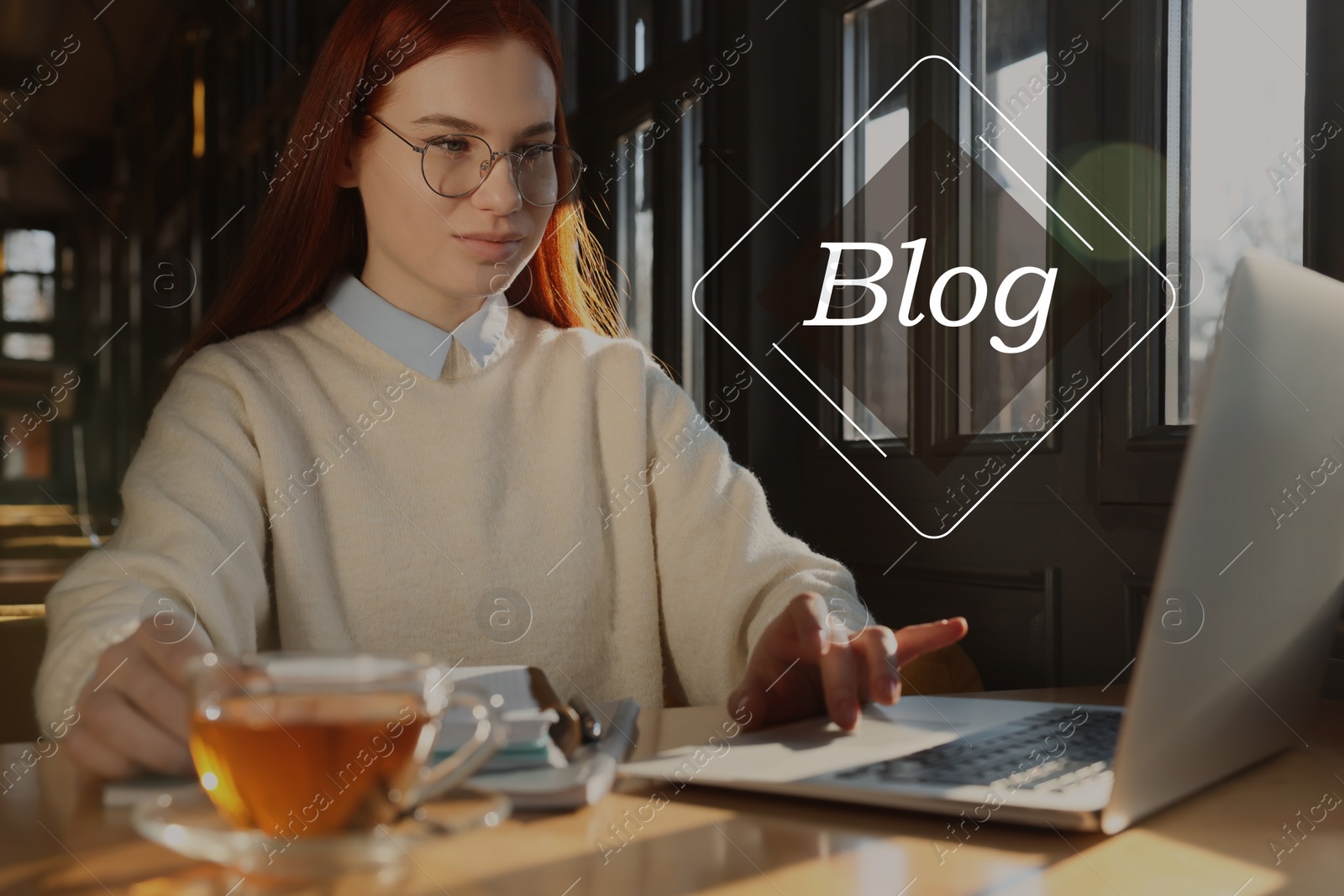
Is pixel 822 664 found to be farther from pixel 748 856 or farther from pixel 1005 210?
pixel 1005 210

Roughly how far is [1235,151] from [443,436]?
1075 millimetres

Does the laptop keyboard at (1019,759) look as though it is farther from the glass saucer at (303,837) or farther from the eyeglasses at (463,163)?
the eyeglasses at (463,163)

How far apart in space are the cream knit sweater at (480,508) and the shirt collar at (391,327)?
0.05ft

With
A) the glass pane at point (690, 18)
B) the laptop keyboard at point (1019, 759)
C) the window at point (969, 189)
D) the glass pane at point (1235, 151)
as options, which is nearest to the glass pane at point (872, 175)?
the window at point (969, 189)

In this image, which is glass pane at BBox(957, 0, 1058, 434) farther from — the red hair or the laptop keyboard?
the laptop keyboard

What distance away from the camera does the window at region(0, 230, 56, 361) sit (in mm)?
4207

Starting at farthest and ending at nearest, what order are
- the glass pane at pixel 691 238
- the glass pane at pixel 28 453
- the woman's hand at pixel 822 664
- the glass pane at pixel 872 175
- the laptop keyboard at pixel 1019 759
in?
the glass pane at pixel 28 453, the glass pane at pixel 691 238, the glass pane at pixel 872 175, the woman's hand at pixel 822 664, the laptop keyboard at pixel 1019 759

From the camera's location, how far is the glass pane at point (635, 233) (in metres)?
2.86

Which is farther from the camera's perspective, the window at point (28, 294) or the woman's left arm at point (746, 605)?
the window at point (28, 294)

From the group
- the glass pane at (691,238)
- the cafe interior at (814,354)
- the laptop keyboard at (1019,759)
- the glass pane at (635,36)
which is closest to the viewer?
the cafe interior at (814,354)

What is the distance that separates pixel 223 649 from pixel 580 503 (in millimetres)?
543

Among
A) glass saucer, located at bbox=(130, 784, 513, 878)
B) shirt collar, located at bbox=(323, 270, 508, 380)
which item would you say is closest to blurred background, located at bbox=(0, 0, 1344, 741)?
shirt collar, located at bbox=(323, 270, 508, 380)

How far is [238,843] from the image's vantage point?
0.48m

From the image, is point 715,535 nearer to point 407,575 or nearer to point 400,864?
point 407,575
